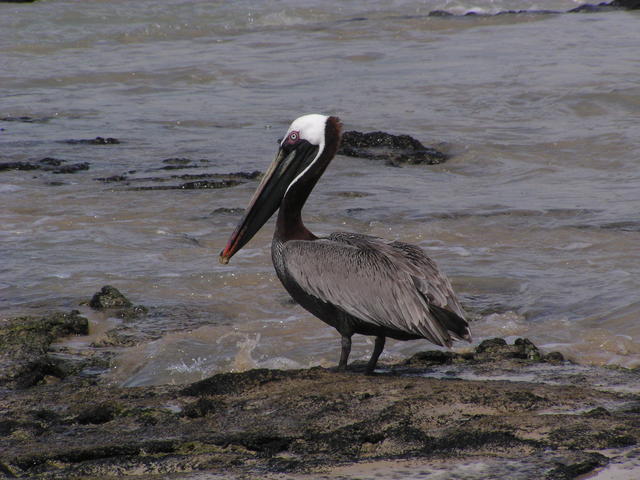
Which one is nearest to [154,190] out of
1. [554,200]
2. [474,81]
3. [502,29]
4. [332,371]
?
[554,200]

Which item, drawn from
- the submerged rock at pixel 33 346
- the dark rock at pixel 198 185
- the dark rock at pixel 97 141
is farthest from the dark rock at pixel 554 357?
the dark rock at pixel 97 141

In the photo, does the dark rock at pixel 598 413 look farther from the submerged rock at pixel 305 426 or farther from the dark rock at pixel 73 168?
the dark rock at pixel 73 168

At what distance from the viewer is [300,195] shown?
5.53 meters

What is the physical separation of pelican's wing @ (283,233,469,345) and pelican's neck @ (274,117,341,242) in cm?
12

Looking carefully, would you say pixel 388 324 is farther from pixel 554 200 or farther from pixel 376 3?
pixel 376 3

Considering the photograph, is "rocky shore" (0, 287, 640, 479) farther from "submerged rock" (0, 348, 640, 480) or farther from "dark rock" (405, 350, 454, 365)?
"dark rock" (405, 350, 454, 365)

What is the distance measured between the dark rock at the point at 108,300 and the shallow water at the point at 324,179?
0.71 ft

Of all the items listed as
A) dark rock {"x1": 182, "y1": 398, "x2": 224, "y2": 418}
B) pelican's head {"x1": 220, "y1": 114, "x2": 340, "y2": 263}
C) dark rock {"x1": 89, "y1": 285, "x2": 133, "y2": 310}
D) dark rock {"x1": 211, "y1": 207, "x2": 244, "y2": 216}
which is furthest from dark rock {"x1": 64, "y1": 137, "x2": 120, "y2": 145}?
dark rock {"x1": 182, "y1": 398, "x2": 224, "y2": 418}

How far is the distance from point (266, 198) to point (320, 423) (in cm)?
194

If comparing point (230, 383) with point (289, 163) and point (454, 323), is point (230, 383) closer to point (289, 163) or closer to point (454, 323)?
point (454, 323)

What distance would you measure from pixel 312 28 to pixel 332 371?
22.2 meters

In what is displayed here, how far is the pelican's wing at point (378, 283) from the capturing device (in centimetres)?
485

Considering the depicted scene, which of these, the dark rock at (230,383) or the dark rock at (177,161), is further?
the dark rock at (177,161)

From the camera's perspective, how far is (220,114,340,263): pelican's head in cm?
562
